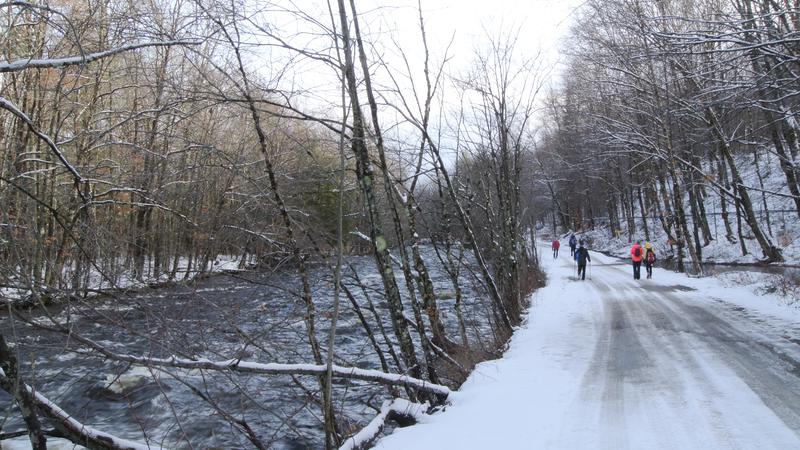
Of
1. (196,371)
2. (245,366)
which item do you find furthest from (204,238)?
(196,371)

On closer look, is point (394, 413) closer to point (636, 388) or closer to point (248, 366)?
point (248, 366)

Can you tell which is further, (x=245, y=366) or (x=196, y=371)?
(x=196, y=371)

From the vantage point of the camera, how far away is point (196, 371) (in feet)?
29.6

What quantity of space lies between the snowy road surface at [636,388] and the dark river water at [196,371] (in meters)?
1.49

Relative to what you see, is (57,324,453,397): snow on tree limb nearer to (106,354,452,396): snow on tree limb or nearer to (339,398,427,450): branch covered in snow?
(106,354,452,396): snow on tree limb

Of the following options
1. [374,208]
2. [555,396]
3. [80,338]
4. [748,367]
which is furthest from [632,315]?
[80,338]

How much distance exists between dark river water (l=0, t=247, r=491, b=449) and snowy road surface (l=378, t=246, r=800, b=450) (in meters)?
1.49

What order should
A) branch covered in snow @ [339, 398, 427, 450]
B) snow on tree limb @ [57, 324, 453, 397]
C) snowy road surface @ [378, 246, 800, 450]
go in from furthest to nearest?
branch covered in snow @ [339, 398, 427, 450] < snowy road surface @ [378, 246, 800, 450] < snow on tree limb @ [57, 324, 453, 397]

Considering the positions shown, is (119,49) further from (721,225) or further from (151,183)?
(721,225)

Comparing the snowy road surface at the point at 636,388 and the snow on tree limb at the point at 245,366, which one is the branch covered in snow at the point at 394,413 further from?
the snow on tree limb at the point at 245,366

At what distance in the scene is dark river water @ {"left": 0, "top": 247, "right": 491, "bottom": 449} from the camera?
13.1 ft

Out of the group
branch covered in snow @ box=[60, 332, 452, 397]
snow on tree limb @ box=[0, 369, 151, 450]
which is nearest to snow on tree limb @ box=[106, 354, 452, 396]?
branch covered in snow @ box=[60, 332, 452, 397]

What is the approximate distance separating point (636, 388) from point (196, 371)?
683 centimetres

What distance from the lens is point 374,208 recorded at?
6492 mm
